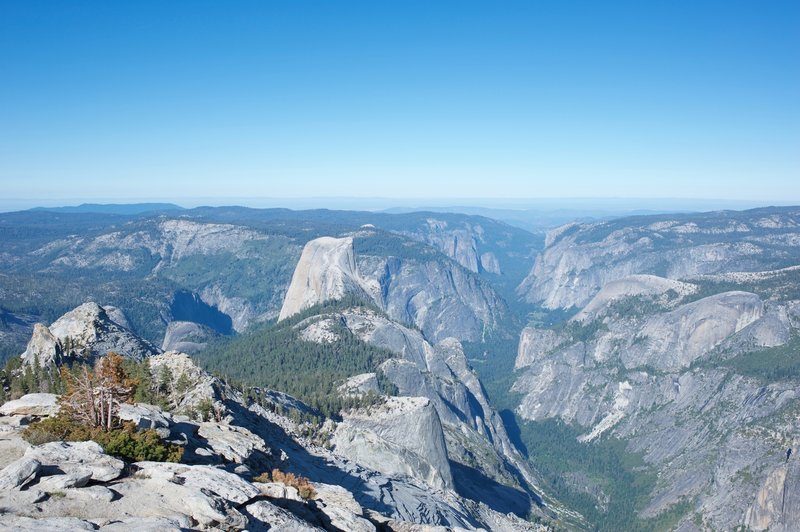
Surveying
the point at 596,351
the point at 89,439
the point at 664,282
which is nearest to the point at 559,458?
the point at 596,351

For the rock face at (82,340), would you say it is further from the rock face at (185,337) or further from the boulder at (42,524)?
the rock face at (185,337)

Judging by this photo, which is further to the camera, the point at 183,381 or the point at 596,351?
the point at 596,351

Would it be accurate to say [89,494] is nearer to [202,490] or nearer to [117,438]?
[202,490]

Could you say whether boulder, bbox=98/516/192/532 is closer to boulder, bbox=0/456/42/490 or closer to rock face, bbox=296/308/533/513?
boulder, bbox=0/456/42/490

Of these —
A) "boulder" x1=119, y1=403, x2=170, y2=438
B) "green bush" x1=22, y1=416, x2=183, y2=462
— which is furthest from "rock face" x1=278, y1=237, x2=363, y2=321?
"green bush" x1=22, y1=416, x2=183, y2=462

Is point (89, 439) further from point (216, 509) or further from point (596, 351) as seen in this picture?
point (596, 351)

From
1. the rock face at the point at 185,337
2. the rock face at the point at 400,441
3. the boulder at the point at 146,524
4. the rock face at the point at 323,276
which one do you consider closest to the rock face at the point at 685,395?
the rock face at the point at 400,441

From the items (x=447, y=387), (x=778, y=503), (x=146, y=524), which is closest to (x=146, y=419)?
(x=146, y=524)
